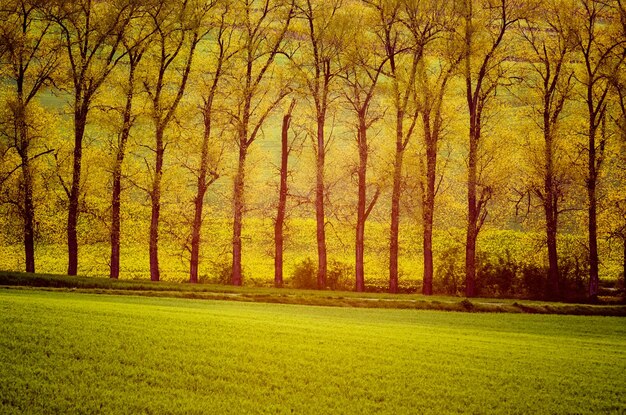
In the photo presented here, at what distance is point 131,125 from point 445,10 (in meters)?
22.0

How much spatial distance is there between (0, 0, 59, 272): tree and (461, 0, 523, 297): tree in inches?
1061

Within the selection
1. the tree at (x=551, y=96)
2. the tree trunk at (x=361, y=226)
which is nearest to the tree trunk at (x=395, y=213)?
the tree trunk at (x=361, y=226)

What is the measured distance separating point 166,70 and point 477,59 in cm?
2164

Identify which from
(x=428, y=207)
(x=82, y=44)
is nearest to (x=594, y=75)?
(x=428, y=207)

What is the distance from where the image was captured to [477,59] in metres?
38.2

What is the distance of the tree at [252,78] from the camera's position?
3819 centimetres

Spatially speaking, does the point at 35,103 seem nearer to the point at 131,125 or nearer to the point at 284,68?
the point at 131,125

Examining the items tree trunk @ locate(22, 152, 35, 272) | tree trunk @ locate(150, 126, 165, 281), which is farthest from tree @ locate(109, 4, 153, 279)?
tree trunk @ locate(22, 152, 35, 272)

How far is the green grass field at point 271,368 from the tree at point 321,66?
2221 cm

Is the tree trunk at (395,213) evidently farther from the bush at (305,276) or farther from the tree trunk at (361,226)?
the bush at (305,276)

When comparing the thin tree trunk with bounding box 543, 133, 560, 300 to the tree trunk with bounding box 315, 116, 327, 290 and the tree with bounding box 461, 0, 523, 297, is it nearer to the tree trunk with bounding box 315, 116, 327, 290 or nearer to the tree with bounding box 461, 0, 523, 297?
the tree with bounding box 461, 0, 523, 297

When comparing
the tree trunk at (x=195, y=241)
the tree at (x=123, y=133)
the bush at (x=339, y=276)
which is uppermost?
the tree at (x=123, y=133)

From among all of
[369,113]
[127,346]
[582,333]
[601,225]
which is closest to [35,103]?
[369,113]

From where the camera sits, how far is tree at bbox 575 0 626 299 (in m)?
36.3
